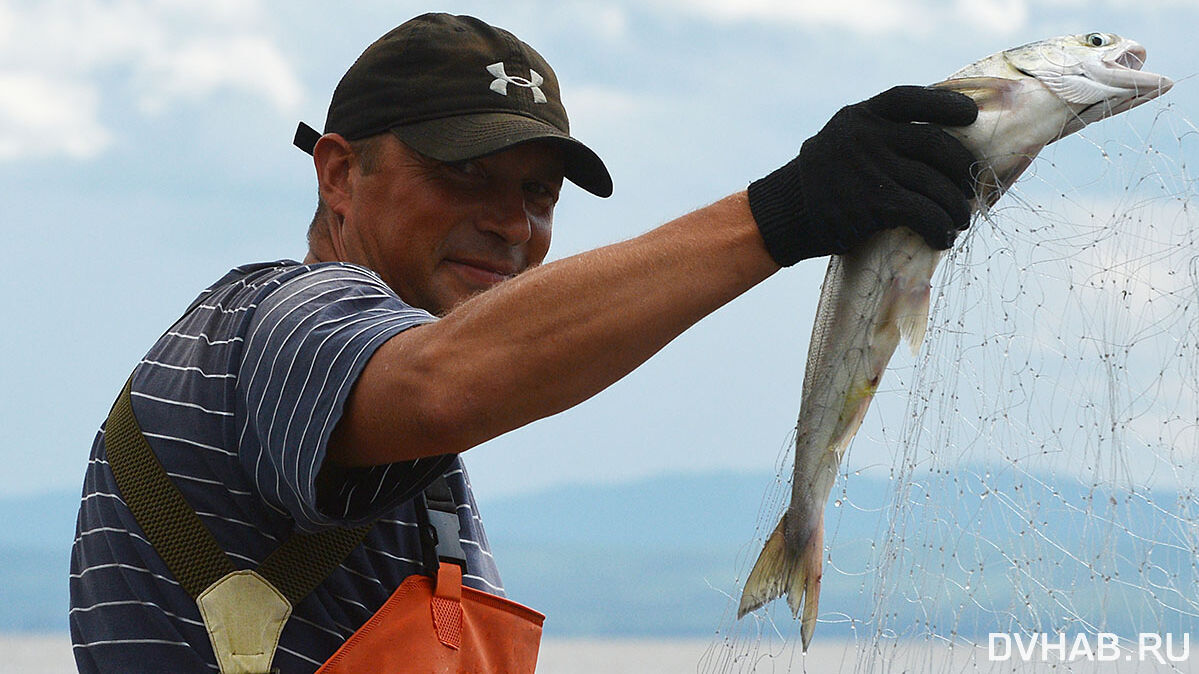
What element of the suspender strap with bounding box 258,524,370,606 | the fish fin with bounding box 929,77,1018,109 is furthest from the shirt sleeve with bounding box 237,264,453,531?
the fish fin with bounding box 929,77,1018,109

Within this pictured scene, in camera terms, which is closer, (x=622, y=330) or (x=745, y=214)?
(x=622, y=330)

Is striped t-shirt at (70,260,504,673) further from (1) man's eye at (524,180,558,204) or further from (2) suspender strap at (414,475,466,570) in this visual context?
(1) man's eye at (524,180,558,204)

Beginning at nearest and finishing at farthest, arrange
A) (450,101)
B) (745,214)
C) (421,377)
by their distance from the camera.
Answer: (421,377)
(745,214)
(450,101)

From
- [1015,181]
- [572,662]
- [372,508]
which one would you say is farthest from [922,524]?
[572,662]

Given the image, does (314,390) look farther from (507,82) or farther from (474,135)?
(507,82)

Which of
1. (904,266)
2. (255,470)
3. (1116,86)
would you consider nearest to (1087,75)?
(1116,86)

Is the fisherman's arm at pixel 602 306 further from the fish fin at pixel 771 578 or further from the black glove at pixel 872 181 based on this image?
the fish fin at pixel 771 578

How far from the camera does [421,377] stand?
1.75 m

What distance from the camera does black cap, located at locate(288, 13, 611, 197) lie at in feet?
8.27

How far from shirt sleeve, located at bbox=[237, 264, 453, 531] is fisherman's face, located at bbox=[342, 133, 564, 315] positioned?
0.57 m

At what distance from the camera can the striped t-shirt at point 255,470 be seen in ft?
6.07

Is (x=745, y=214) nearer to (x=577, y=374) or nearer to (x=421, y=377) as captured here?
(x=577, y=374)

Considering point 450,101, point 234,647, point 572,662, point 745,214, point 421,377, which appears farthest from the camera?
point 572,662

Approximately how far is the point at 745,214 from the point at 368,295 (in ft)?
1.79
